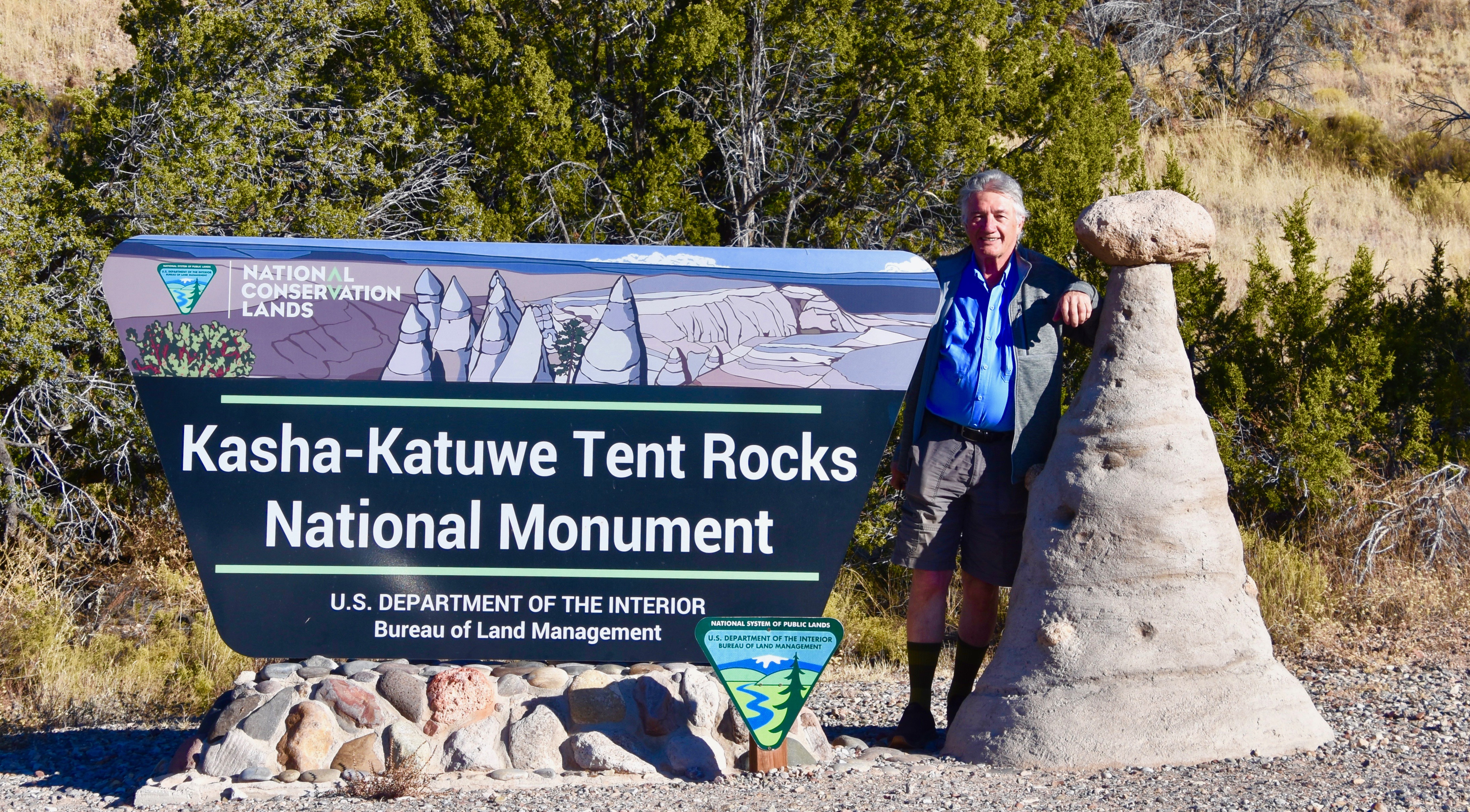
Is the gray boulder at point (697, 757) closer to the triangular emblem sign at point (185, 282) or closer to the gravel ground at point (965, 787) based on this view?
the gravel ground at point (965, 787)

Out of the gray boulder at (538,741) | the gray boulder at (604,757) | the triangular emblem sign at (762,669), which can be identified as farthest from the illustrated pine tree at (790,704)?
the gray boulder at (538,741)

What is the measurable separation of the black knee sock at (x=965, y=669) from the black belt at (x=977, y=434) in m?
0.78

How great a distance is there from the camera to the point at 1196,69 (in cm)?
1675

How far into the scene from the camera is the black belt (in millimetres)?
4051

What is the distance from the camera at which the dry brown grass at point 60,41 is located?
13.8 m

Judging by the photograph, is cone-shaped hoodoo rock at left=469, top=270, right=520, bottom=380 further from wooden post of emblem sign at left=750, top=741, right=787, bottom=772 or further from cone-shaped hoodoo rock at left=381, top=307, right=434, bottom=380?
wooden post of emblem sign at left=750, top=741, right=787, bottom=772

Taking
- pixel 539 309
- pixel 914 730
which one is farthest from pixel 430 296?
pixel 914 730

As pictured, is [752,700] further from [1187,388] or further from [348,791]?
[1187,388]

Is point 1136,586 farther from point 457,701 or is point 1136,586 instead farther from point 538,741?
point 457,701

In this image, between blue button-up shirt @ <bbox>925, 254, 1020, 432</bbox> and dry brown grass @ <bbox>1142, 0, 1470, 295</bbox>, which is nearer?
blue button-up shirt @ <bbox>925, 254, 1020, 432</bbox>

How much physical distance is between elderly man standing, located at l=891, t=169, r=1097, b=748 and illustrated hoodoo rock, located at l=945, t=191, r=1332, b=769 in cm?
12

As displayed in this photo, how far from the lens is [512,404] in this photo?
396 cm

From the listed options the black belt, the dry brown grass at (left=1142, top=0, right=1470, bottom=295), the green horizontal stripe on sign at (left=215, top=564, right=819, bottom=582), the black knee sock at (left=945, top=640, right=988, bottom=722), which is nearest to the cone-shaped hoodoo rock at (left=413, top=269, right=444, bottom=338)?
the green horizontal stripe on sign at (left=215, top=564, right=819, bottom=582)

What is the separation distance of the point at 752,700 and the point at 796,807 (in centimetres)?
39
